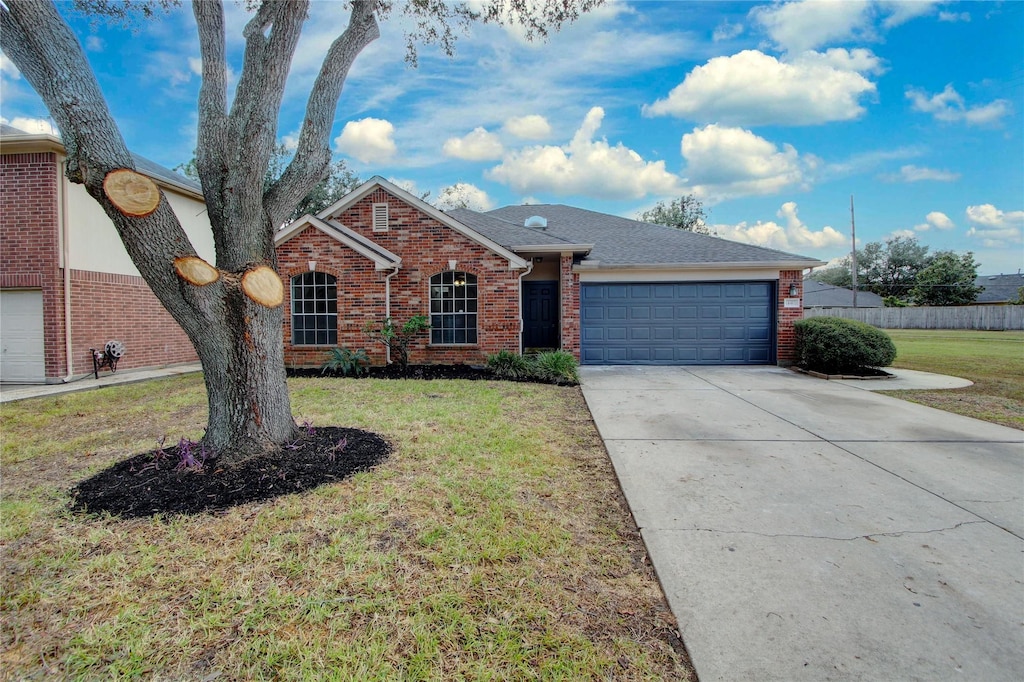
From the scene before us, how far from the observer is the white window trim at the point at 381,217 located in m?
11.2

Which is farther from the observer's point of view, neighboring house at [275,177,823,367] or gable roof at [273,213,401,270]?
neighboring house at [275,177,823,367]

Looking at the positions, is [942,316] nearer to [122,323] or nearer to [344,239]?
Result: [344,239]

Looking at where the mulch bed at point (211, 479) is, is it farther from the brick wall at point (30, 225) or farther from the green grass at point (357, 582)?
the brick wall at point (30, 225)

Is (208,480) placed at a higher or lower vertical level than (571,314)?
lower

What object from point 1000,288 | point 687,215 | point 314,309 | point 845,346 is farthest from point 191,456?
point 1000,288

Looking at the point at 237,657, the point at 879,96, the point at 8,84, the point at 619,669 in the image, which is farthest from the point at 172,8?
the point at 879,96

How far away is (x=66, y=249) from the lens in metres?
9.30

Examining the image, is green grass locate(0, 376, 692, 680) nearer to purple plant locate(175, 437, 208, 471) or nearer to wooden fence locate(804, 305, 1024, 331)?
purple plant locate(175, 437, 208, 471)

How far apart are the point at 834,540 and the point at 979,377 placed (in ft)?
35.6

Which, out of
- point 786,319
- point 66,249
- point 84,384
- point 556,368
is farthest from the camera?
point 786,319

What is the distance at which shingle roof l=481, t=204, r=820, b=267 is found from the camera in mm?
11641

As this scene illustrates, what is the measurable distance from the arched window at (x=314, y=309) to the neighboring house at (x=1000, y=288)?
5601 centimetres

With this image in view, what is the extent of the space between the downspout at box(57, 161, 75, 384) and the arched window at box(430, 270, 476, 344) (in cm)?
725

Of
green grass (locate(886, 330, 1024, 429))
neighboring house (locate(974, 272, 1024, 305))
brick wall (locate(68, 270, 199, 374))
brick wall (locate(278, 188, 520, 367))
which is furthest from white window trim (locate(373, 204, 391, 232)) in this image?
neighboring house (locate(974, 272, 1024, 305))
